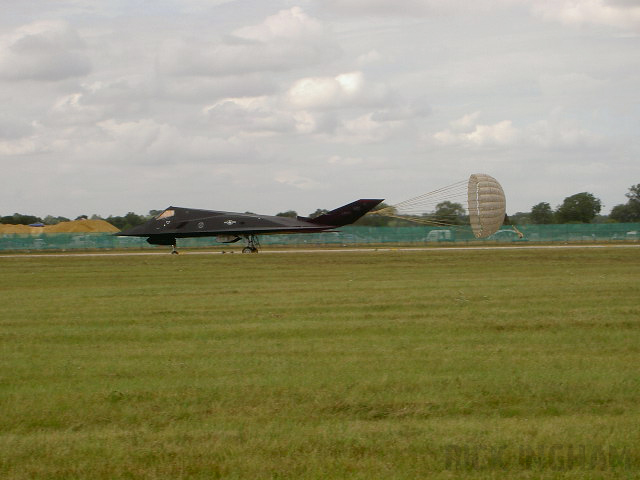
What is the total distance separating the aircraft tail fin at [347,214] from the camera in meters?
44.4

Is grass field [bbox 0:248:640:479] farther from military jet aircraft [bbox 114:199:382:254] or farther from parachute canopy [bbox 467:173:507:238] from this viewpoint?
military jet aircraft [bbox 114:199:382:254]

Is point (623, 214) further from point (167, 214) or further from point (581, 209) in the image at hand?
point (167, 214)

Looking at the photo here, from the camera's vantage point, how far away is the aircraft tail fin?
146 ft

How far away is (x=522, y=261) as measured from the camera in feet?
107

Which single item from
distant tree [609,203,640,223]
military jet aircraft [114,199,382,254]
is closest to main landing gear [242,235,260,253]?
military jet aircraft [114,199,382,254]

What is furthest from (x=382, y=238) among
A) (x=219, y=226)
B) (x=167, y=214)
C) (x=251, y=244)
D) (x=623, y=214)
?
(x=623, y=214)

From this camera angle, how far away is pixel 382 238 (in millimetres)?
65000

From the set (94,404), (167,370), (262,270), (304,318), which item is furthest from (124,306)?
(262,270)

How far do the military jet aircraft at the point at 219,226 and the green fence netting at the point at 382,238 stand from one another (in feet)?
42.9

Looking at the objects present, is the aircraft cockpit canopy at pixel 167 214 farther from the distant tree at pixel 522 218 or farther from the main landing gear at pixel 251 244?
the distant tree at pixel 522 218

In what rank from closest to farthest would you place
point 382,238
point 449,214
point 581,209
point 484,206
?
point 484,206
point 449,214
point 382,238
point 581,209

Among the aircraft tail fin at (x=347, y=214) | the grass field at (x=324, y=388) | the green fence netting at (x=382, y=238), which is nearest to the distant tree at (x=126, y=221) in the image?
the green fence netting at (x=382, y=238)

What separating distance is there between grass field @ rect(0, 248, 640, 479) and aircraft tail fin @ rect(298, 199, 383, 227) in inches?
1087

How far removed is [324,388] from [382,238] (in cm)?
→ 5740
